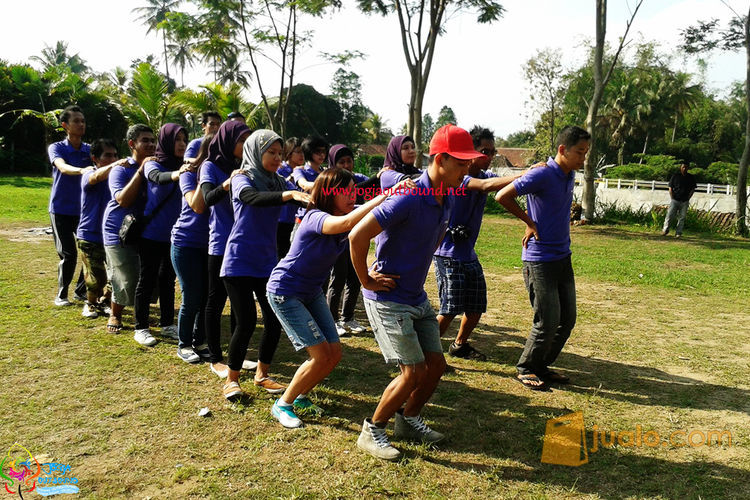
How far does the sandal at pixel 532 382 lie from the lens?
182 inches

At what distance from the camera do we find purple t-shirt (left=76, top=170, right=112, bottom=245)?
5.99 meters

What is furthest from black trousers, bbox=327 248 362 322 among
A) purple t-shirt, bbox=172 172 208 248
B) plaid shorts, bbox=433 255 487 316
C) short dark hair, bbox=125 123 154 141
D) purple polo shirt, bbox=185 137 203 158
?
short dark hair, bbox=125 123 154 141

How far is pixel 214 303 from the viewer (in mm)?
4586

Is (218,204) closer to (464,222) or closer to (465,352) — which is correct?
(464,222)

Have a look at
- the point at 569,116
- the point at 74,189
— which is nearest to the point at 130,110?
the point at 74,189

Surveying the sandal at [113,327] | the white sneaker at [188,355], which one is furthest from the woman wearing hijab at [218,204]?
the sandal at [113,327]

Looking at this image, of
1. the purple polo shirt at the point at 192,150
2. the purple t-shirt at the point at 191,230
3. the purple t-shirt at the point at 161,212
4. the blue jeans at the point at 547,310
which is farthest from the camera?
the purple t-shirt at the point at 161,212

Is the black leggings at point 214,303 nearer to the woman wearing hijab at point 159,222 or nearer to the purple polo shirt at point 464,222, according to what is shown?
the woman wearing hijab at point 159,222

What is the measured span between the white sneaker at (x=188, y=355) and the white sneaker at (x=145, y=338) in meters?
0.46

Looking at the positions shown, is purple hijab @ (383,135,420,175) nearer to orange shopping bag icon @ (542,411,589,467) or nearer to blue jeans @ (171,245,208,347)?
blue jeans @ (171,245,208,347)

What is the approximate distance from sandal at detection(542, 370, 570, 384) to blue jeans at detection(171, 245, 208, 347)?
3.10 m

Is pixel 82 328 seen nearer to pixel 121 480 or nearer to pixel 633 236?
pixel 121 480

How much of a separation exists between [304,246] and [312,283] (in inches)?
10.8

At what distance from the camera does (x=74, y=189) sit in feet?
21.1
